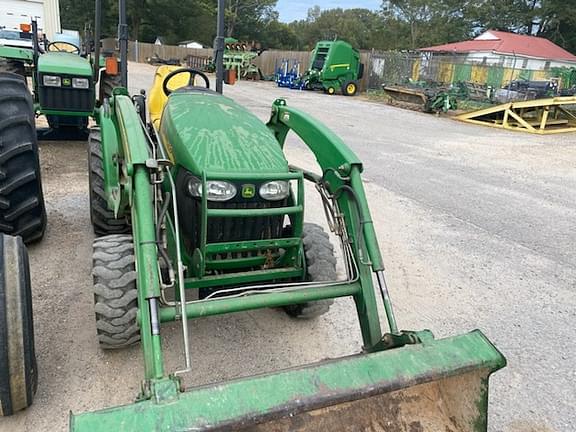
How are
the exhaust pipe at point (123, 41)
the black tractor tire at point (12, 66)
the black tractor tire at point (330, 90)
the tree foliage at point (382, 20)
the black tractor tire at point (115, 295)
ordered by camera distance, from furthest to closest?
the tree foliage at point (382, 20), the black tractor tire at point (330, 90), the black tractor tire at point (12, 66), the exhaust pipe at point (123, 41), the black tractor tire at point (115, 295)

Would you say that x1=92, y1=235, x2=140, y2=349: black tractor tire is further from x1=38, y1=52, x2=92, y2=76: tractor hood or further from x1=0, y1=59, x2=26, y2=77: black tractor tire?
x1=0, y1=59, x2=26, y2=77: black tractor tire

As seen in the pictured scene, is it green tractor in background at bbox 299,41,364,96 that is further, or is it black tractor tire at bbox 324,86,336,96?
black tractor tire at bbox 324,86,336,96

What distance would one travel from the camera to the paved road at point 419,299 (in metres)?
2.60

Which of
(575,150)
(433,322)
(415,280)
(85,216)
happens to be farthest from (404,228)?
(575,150)

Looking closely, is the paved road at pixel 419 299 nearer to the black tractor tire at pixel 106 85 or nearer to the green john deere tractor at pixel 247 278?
the green john deere tractor at pixel 247 278

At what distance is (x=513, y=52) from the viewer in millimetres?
32688

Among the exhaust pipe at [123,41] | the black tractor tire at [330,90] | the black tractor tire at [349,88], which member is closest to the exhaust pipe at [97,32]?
the exhaust pipe at [123,41]

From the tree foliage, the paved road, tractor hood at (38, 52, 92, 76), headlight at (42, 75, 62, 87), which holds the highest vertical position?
the tree foliage

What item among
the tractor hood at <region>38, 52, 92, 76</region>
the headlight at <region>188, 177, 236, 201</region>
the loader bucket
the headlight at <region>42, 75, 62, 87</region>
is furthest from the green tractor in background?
the loader bucket

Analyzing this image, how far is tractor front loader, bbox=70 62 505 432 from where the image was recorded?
168 cm

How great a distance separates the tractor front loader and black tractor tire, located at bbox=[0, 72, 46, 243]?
0.50 m

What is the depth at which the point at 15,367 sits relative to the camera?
207cm

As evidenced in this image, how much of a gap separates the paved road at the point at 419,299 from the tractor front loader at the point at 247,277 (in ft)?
0.73

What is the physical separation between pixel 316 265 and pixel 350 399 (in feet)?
4.06
